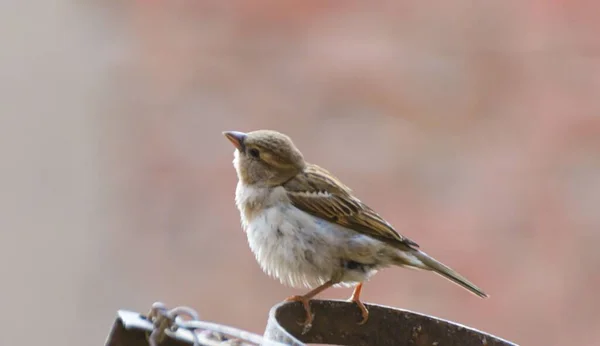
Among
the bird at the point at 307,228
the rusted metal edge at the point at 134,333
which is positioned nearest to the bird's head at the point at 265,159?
the bird at the point at 307,228

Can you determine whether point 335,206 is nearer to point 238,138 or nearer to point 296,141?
point 238,138

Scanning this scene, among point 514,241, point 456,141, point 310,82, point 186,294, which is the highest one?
point 310,82

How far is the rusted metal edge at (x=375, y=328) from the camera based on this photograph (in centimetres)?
152

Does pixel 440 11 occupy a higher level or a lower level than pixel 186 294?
higher

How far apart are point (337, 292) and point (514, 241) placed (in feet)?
1.91

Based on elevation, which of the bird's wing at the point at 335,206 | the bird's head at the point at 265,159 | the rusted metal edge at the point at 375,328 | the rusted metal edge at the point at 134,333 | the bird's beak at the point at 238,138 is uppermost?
the bird's beak at the point at 238,138

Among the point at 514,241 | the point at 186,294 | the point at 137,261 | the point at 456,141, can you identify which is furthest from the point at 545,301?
the point at 137,261

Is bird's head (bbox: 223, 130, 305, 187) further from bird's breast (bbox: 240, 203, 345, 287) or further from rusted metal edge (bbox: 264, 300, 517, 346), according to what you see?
rusted metal edge (bbox: 264, 300, 517, 346)

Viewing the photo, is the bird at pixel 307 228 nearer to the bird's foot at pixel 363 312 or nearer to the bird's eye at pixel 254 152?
the bird's eye at pixel 254 152

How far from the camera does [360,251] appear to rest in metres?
1.95

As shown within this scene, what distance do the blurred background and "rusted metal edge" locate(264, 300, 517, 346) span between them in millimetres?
1205

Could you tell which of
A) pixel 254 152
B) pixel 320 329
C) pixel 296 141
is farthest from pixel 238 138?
pixel 296 141

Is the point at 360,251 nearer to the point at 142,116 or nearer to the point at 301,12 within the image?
the point at 301,12

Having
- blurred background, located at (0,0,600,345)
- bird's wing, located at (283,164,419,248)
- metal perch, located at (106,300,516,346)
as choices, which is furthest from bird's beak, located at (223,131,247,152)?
blurred background, located at (0,0,600,345)
